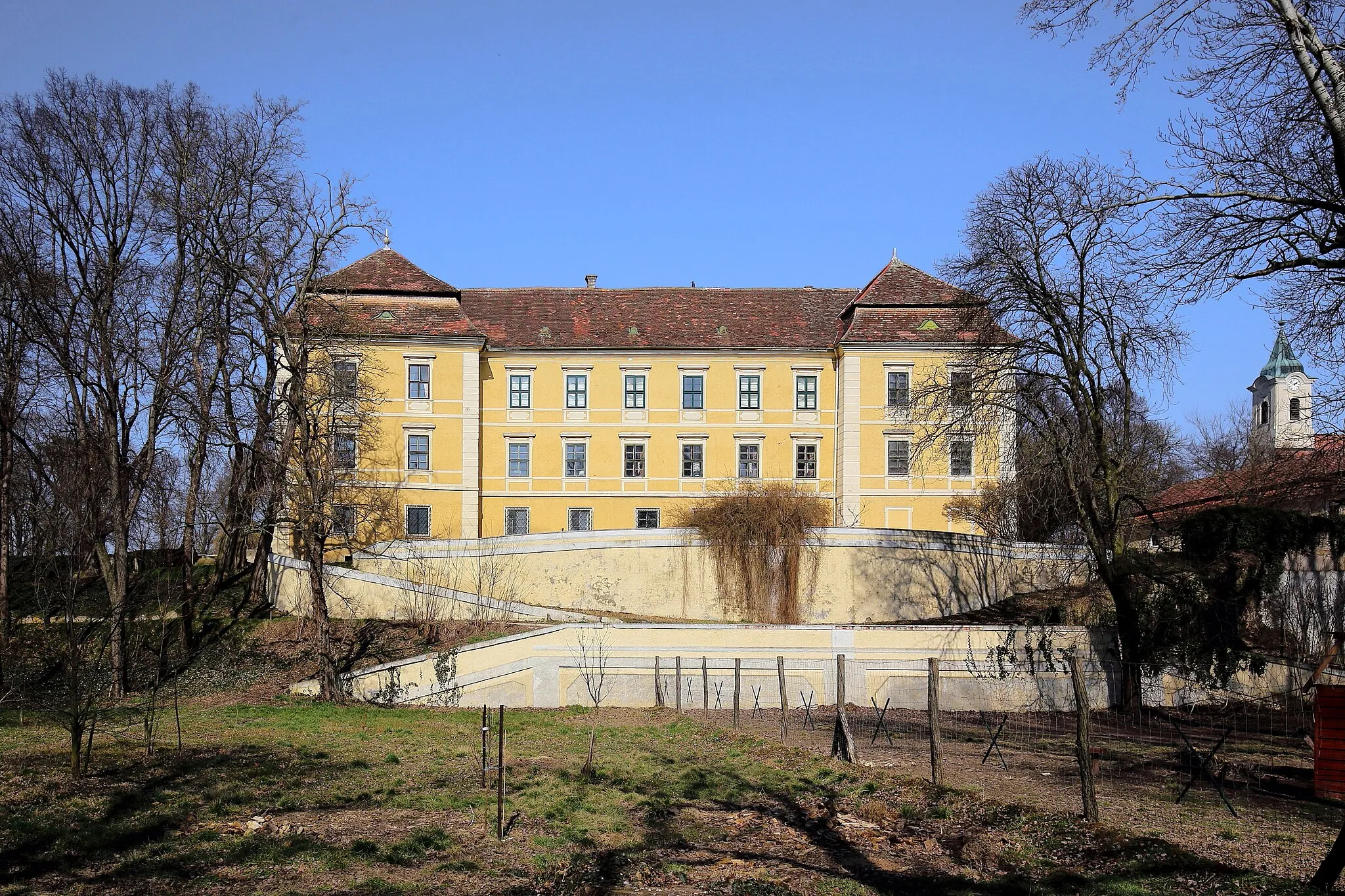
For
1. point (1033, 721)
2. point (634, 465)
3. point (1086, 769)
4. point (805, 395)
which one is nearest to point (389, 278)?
point (634, 465)

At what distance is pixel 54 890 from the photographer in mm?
9492

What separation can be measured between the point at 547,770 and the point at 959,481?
86.6 ft

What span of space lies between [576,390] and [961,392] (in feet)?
62.2

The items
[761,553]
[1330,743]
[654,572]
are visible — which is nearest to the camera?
[1330,743]

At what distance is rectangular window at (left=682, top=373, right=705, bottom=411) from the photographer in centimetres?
4078

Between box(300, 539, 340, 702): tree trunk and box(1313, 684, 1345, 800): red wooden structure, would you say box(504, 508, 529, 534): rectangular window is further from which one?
box(1313, 684, 1345, 800): red wooden structure

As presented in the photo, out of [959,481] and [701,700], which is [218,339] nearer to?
[701,700]

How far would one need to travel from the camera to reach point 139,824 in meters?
11.7

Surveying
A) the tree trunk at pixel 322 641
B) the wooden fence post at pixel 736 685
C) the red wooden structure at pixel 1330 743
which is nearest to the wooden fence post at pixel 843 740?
the wooden fence post at pixel 736 685

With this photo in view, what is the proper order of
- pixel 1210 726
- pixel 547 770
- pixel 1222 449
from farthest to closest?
1. pixel 1222 449
2. pixel 1210 726
3. pixel 547 770

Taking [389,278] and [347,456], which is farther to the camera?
[389,278]

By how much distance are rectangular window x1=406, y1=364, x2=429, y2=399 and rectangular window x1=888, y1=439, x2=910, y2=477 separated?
1659 centimetres

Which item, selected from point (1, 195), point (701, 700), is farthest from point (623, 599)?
point (1, 195)

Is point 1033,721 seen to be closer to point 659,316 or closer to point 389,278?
point 659,316
